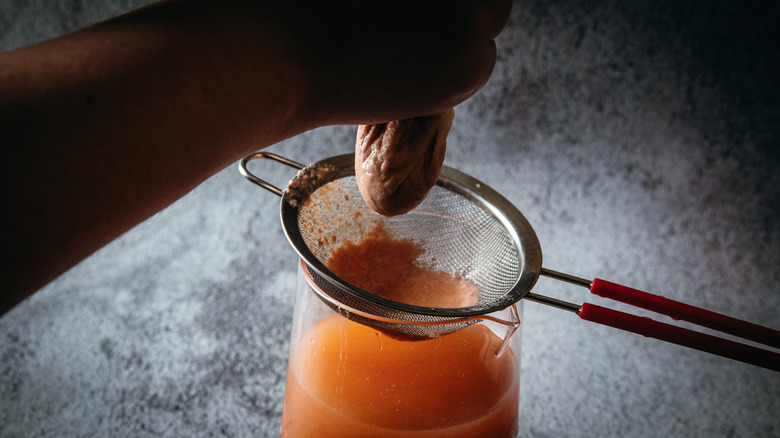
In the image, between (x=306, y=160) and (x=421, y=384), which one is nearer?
(x=421, y=384)

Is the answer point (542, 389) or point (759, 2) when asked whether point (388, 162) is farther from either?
point (759, 2)

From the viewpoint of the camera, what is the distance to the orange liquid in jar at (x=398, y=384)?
1.49ft

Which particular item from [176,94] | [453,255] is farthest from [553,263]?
Result: [176,94]

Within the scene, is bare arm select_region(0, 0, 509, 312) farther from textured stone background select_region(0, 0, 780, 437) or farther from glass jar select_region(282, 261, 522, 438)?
textured stone background select_region(0, 0, 780, 437)

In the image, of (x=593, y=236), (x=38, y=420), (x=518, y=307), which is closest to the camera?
(x=518, y=307)

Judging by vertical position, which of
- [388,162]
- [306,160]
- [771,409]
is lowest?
[771,409]

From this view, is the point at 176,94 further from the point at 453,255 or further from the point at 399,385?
the point at 453,255

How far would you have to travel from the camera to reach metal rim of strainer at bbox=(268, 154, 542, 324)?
16.8 inches

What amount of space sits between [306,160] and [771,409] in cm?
72

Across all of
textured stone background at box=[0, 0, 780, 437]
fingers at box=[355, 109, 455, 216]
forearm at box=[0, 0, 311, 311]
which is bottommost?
textured stone background at box=[0, 0, 780, 437]

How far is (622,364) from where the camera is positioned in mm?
768

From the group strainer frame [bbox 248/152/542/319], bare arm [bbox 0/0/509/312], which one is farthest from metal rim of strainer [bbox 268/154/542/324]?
bare arm [bbox 0/0/509/312]

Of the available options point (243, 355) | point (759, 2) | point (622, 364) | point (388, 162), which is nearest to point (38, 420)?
point (243, 355)

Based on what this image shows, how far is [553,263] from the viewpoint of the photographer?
89 cm
